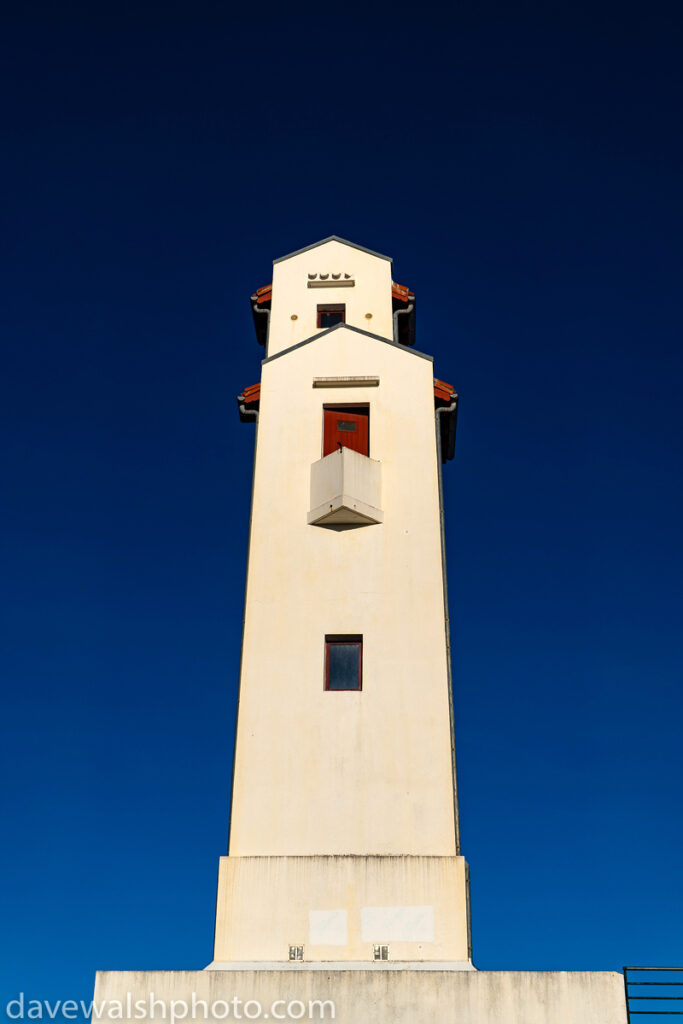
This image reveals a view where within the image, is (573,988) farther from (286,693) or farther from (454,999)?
(286,693)

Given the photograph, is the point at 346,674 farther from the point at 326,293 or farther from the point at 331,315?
the point at 326,293

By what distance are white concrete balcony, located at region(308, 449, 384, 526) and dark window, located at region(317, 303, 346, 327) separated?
5.71 metres

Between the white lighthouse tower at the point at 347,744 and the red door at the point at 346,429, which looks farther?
the red door at the point at 346,429

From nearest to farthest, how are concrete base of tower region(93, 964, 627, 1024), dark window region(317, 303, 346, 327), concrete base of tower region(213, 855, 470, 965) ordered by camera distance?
concrete base of tower region(93, 964, 627, 1024)
concrete base of tower region(213, 855, 470, 965)
dark window region(317, 303, 346, 327)

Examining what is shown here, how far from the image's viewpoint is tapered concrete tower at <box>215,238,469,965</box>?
19.8m

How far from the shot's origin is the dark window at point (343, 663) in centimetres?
2238

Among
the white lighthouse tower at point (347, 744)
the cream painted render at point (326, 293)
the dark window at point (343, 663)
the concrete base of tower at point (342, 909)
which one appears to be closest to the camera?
the white lighthouse tower at point (347, 744)

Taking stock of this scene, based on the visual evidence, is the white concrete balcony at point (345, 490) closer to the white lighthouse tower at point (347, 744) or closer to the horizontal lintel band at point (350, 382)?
the white lighthouse tower at point (347, 744)

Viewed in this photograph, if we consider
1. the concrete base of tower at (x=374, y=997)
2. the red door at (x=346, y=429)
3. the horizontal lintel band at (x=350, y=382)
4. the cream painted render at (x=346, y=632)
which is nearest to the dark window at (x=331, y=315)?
the cream painted render at (x=346, y=632)

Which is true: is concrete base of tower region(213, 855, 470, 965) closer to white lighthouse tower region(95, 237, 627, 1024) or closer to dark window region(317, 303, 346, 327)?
white lighthouse tower region(95, 237, 627, 1024)

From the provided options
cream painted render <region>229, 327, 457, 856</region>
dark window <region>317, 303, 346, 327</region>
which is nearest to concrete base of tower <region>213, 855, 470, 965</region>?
cream painted render <region>229, 327, 457, 856</region>

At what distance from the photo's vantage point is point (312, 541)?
948 inches

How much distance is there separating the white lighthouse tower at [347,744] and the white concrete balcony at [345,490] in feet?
0.15

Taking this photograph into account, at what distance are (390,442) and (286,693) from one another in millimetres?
6654
